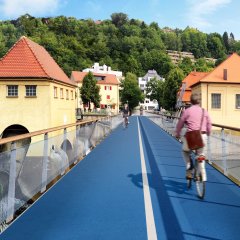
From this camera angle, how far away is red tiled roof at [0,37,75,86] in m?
39.3

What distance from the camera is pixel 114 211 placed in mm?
6027

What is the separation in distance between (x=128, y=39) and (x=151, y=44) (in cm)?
1608

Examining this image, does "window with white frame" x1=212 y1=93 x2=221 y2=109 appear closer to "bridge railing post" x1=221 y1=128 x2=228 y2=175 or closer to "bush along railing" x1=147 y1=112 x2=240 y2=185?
"bush along railing" x1=147 y1=112 x2=240 y2=185

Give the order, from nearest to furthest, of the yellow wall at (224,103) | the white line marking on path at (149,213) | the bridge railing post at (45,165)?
the white line marking on path at (149,213) < the bridge railing post at (45,165) < the yellow wall at (224,103)

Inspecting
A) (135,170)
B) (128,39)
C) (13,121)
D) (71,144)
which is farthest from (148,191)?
(128,39)

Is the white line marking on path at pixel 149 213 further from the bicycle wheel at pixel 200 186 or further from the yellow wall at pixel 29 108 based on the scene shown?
the yellow wall at pixel 29 108

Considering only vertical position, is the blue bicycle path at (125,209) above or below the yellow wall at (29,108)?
below

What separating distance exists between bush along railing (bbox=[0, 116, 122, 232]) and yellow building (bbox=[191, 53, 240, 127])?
40811 millimetres

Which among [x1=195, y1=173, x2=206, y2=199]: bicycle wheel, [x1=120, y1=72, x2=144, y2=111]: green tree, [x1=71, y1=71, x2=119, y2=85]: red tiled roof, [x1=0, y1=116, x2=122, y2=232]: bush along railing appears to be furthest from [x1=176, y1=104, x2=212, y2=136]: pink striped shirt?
[x1=71, y1=71, x2=119, y2=85]: red tiled roof

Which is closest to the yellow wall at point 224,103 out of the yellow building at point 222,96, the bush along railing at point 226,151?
the yellow building at point 222,96

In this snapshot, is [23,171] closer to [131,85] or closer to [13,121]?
[13,121]

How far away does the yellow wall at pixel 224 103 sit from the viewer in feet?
160

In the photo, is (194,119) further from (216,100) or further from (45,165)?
(216,100)

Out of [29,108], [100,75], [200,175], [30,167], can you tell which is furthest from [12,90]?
[100,75]
